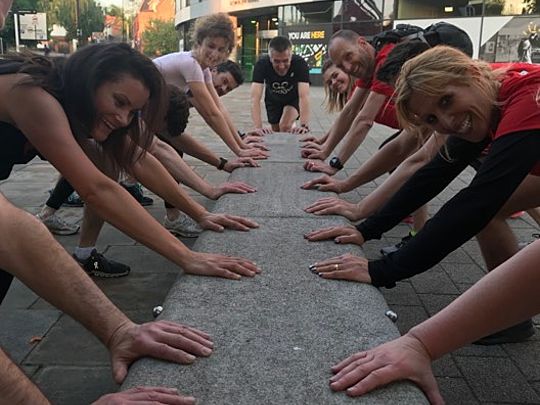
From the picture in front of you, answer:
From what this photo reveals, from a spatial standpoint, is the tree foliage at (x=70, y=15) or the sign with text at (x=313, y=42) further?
the tree foliage at (x=70, y=15)

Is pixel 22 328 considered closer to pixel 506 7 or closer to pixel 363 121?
pixel 363 121

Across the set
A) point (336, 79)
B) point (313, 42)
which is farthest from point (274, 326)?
point (313, 42)

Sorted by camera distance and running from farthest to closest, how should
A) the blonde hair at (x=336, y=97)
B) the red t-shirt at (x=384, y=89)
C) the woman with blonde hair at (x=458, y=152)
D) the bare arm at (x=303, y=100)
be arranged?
the bare arm at (x=303, y=100) → the blonde hair at (x=336, y=97) → the red t-shirt at (x=384, y=89) → the woman with blonde hair at (x=458, y=152)

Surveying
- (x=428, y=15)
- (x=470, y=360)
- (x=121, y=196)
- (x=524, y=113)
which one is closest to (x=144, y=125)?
(x=121, y=196)

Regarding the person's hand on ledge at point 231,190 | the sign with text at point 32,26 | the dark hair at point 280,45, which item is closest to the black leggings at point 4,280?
the person's hand on ledge at point 231,190

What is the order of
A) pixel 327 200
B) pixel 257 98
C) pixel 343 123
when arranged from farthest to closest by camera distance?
pixel 257 98
pixel 343 123
pixel 327 200

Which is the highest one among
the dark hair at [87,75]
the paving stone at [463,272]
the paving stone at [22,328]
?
the dark hair at [87,75]

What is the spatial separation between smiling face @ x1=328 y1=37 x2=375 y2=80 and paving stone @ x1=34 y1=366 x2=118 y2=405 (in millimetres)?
2754

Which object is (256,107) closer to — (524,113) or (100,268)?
(100,268)

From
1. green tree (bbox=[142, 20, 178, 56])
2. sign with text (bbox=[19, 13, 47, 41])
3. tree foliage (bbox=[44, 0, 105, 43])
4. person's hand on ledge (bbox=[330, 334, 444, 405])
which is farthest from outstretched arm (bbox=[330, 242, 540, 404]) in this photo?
green tree (bbox=[142, 20, 178, 56])

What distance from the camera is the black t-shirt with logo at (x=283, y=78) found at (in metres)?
6.91

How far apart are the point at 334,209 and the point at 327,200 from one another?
123 mm

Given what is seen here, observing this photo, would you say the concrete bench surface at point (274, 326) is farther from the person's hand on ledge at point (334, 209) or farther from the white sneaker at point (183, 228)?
the white sneaker at point (183, 228)

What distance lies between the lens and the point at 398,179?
3213mm
